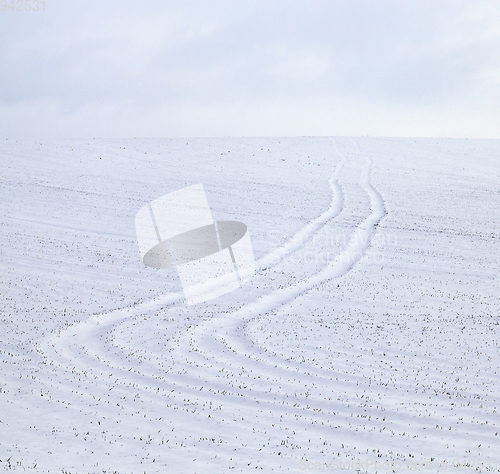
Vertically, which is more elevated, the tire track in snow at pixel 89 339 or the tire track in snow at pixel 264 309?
the tire track in snow at pixel 89 339

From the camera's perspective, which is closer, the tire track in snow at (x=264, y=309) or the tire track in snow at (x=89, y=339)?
the tire track in snow at (x=89, y=339)

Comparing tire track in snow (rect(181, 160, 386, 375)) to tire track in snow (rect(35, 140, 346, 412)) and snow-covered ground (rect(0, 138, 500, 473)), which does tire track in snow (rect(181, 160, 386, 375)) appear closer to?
snow-covered ground (rect(0, 138, 500, 473))

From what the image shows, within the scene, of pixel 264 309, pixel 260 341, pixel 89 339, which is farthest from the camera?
pixel 264 309

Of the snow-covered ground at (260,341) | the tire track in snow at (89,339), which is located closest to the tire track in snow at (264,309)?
the snow-covered ground at (260,341)

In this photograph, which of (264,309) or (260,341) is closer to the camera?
(260,341)

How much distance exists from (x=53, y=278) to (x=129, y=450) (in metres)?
18.4

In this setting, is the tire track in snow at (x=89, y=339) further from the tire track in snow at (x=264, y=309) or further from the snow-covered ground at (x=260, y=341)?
the tire track in snow at (x=264, y=309)

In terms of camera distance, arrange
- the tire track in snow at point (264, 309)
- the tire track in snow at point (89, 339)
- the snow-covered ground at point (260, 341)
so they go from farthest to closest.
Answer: the tire track in snow at point (264, 309)
the tire track in snow at point (89, 339)
the snow-covered ground at point (260, 341)

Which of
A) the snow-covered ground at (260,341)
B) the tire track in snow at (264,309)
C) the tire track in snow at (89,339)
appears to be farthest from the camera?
the tire track in snow at (264,309)

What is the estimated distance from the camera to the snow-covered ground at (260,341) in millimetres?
15320

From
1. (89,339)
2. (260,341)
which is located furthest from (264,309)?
(89,339)

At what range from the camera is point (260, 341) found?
23.9 metres

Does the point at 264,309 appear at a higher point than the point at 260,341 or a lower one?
higher

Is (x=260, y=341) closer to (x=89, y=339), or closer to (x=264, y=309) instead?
(x=264, y=309)
